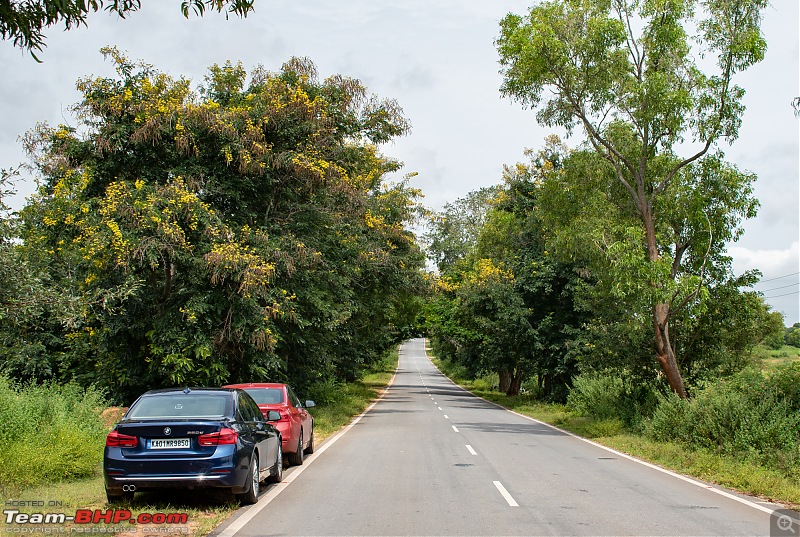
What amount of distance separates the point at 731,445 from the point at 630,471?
2701 mm

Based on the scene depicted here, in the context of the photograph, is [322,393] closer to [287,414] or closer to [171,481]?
[287,414]

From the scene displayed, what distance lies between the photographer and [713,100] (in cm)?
1966

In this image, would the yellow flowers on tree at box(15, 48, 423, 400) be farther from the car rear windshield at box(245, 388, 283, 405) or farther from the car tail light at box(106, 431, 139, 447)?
the car tail light at box(106, 431, 139, 447)

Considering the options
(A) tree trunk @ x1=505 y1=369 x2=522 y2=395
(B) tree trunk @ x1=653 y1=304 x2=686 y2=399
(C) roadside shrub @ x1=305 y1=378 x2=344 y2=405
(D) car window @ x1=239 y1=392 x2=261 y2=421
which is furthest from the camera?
(A) tree trunk @ x1=505 y1=369 x2=522 y2=395

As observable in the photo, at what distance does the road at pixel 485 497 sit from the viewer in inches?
314

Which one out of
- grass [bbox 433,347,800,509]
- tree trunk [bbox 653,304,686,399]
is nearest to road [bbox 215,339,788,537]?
grass [bbox 433,347,800,509]

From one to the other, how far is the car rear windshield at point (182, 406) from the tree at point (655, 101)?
1238 cm

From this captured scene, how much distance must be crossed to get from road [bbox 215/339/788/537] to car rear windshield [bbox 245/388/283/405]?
147 cm

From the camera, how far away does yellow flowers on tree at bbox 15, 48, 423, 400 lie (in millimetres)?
18406

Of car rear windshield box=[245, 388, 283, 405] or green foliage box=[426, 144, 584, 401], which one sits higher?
green foliage box=[426, 144, 584, 401]

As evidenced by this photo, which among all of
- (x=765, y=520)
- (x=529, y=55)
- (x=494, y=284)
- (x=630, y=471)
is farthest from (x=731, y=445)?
(x=494, y=284)

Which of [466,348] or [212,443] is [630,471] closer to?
[212,443]

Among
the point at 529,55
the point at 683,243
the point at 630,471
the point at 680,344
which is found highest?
the point at 529,55

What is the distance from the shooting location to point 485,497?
9.90 m
